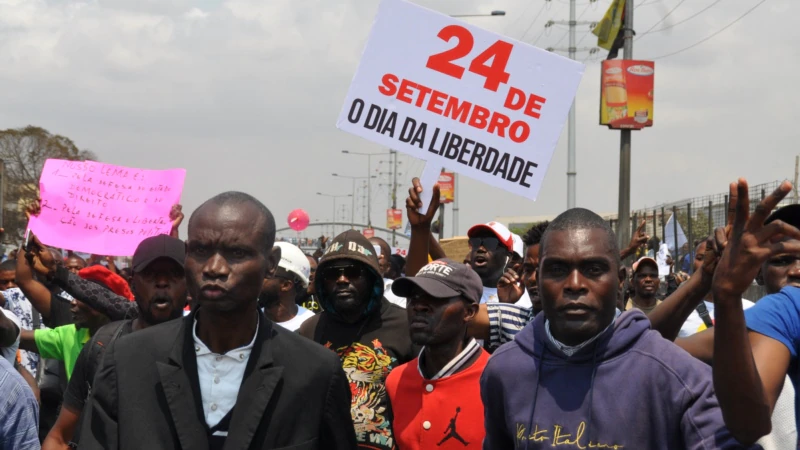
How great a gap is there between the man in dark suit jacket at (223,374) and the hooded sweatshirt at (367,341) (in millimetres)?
1286

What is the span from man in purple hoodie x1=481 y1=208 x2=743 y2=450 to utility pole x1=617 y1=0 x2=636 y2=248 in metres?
16.0

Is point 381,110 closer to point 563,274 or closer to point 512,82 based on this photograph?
point 512,82

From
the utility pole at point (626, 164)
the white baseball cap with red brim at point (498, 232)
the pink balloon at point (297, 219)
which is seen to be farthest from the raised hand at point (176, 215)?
the pink balloon at point (297, 219)

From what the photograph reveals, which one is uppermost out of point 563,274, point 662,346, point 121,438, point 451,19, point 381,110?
point 451,19

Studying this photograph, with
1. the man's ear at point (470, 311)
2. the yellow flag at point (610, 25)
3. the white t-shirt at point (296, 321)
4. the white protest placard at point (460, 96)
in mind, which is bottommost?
the white t-shirt at point (296, 321)

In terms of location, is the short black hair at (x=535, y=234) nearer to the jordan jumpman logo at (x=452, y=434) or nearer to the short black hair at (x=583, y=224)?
the jordan jumpman logo at (x=452, y=434)

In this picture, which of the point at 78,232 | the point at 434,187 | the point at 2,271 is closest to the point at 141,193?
the point at 78,232

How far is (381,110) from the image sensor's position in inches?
267

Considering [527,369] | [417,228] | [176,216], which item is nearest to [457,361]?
[417,228]

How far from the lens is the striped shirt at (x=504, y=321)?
4824 mm

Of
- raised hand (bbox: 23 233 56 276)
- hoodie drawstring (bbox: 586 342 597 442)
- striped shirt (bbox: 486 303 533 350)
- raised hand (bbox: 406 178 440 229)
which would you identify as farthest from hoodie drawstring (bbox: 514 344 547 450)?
raised hand (bbox: 23 233 56 276)

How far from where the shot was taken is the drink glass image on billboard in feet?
61.7

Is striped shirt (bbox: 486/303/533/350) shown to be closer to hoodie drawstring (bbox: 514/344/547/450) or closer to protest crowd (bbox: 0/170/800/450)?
protest crowd (bbox: 0/170/800/450)

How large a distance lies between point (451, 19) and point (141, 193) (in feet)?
10.8
